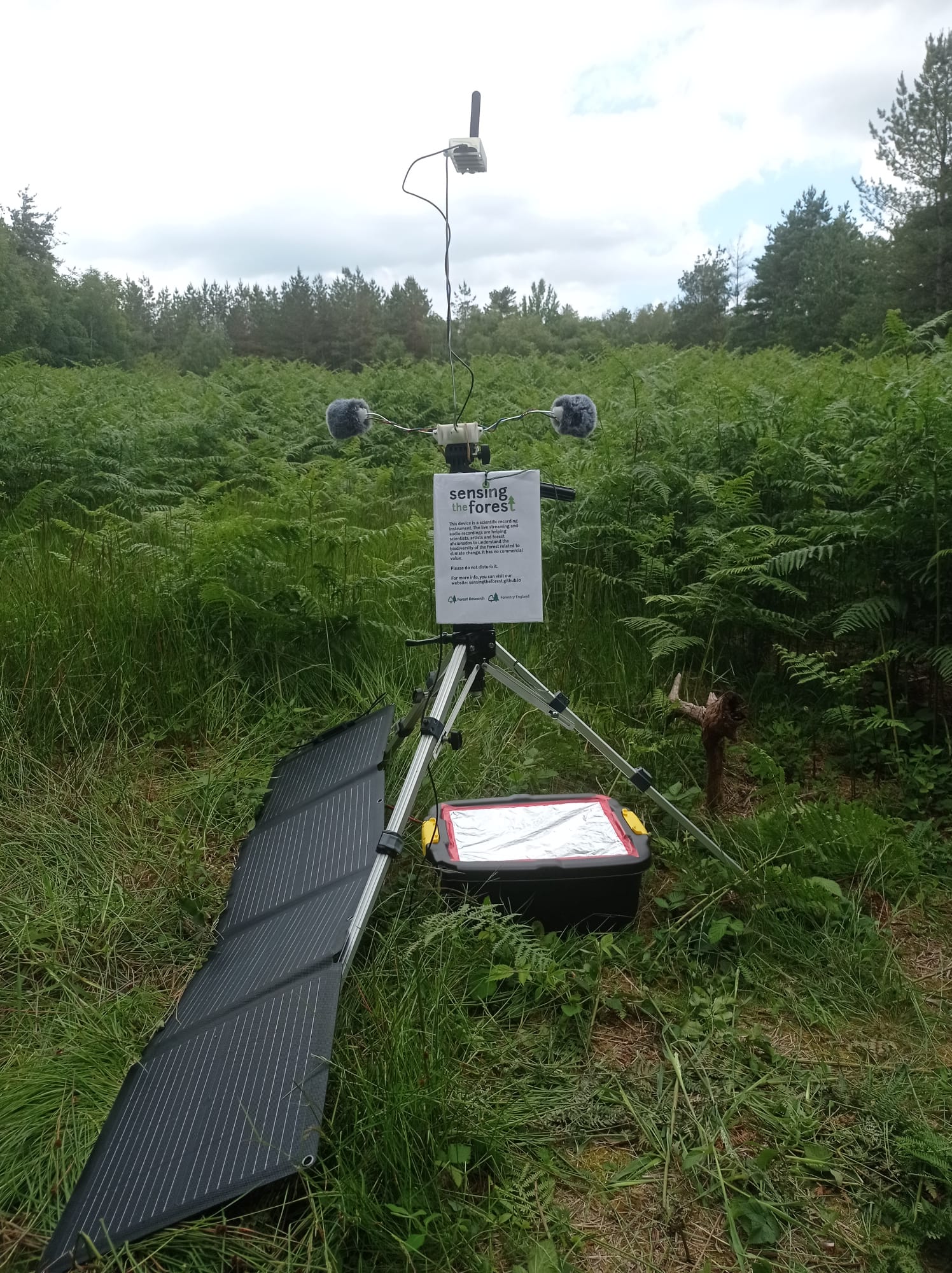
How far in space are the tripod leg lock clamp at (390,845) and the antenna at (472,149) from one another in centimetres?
188

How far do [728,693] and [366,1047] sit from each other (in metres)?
1.66

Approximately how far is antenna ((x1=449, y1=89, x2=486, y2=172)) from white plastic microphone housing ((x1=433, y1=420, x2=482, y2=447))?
716 millimetres

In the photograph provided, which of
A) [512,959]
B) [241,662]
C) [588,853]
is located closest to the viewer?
[512,959]

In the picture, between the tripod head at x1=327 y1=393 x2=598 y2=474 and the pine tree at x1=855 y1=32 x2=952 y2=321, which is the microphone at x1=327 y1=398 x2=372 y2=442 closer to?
the tripod head at x1=327 y1=393 x2=598 y2=474

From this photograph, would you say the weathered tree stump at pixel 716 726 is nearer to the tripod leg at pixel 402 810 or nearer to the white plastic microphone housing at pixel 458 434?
the tripod leg at pixel 402 810

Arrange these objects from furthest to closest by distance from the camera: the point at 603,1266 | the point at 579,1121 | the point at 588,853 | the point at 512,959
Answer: the point at 588,853
the point at 512,959
the point at 579,1121
the point at 603,1266

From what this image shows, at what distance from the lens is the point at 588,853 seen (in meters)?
2.46

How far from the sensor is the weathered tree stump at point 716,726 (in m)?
2.87

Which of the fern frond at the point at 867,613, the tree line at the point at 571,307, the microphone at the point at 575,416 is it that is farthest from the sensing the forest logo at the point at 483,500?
the tree line at the point at 571,307

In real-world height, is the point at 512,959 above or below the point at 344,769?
below

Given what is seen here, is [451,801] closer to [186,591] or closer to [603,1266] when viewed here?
[603,1266]

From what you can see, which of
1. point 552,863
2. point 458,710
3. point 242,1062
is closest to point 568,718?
point 458,710

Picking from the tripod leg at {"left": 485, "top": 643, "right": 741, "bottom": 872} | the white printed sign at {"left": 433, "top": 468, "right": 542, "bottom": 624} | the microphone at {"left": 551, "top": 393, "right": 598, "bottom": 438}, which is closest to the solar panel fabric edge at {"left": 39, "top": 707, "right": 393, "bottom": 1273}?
the tripod leg at {"left": 485, "top": 643, "right": 741, "bottom": 872}

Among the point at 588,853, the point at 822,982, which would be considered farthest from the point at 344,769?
the point at 822,982
